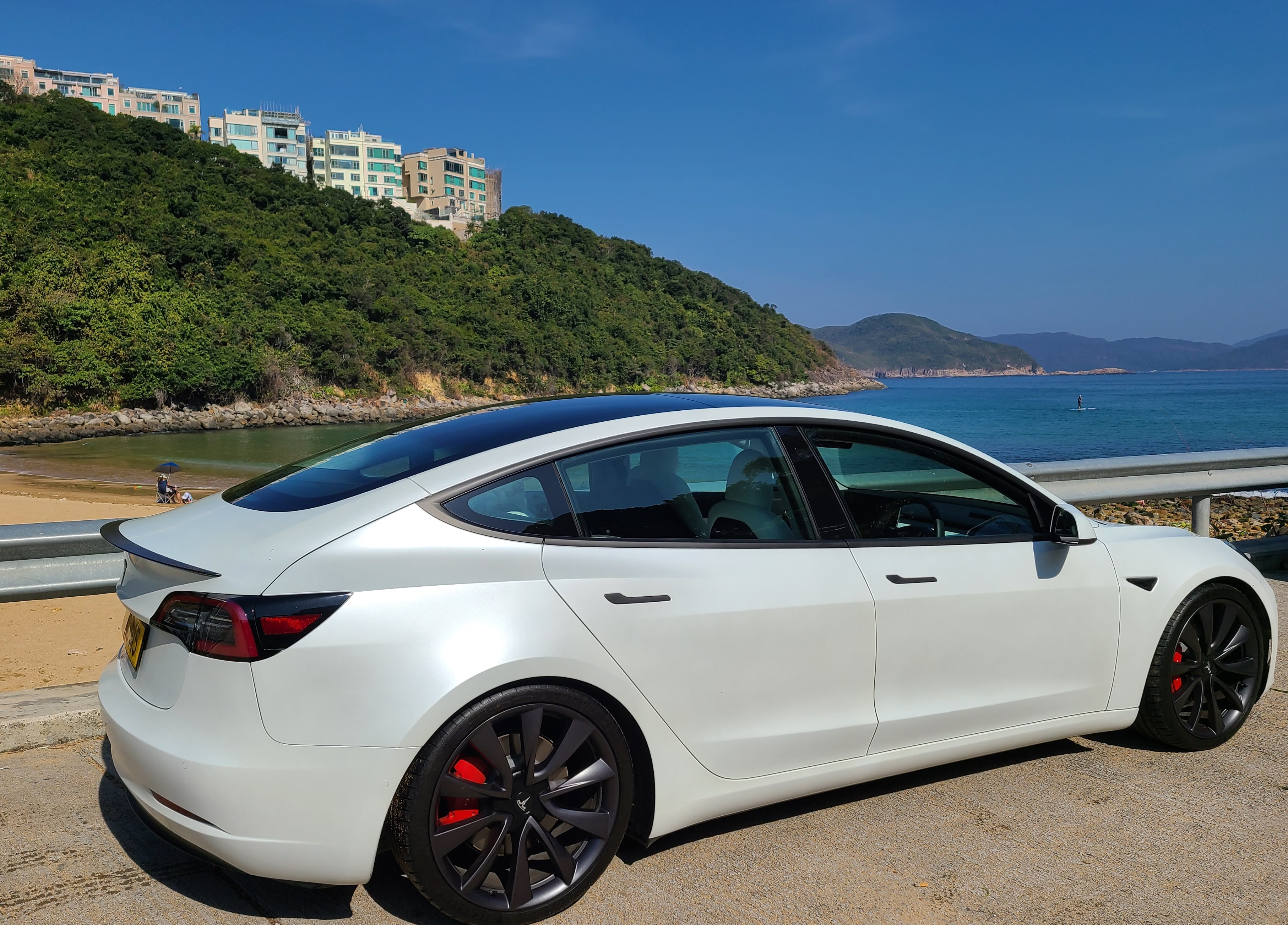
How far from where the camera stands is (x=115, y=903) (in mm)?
2648

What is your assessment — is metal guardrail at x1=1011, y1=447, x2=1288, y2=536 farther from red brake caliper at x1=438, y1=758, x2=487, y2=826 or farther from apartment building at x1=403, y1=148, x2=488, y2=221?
apartment building at x1=403, y1=148, x2=488, y2=221

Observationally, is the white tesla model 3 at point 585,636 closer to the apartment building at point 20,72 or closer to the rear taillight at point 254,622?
the rear taillight at point 254,622

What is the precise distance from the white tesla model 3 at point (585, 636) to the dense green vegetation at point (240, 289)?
66102mm

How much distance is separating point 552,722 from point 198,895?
1.17m

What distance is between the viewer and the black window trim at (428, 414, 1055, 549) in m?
2.61

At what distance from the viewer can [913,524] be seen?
11.5ft

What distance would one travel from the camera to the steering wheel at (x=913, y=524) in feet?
11.1

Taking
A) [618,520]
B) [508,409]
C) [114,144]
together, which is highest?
[114,144]

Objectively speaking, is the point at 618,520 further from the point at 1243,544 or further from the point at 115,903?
the point at 1243,544

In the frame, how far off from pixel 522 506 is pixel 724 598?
667 millimetres

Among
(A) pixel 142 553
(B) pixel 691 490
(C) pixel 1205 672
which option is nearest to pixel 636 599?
(B) pixel 691 490

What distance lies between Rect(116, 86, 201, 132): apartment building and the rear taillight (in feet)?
555

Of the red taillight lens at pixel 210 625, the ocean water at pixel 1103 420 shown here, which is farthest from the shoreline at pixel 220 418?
the red taillight lens at pixel 210 625

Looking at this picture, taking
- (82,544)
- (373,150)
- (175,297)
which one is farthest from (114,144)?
(82,544)
